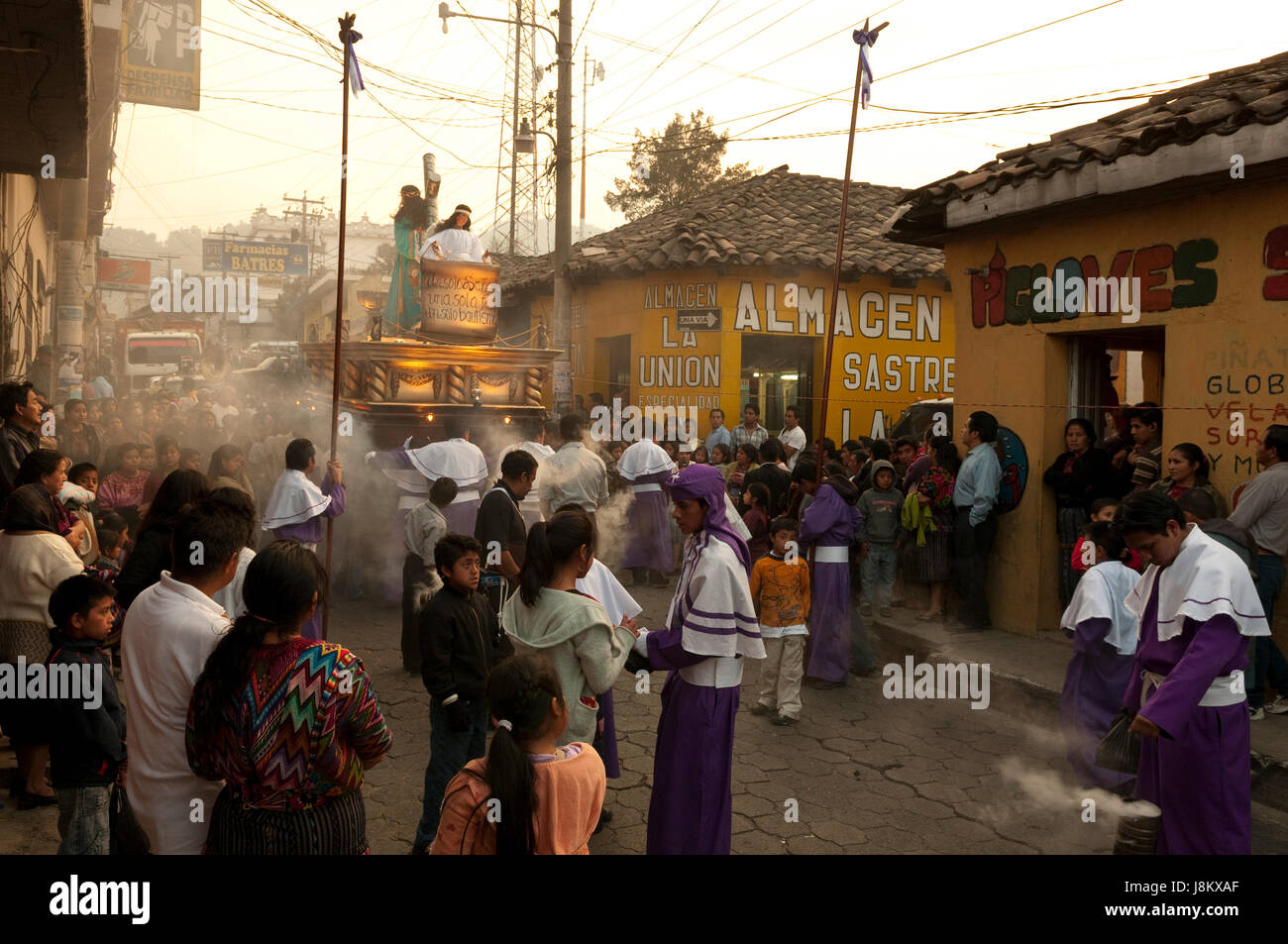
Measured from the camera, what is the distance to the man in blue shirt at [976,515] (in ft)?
29.7

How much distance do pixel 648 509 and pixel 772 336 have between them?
25.6 ft

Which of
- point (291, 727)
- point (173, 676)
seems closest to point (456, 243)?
point (173, 676)

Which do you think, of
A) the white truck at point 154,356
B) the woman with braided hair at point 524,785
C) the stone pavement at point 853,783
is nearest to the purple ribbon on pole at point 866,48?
the stone pavement at point 853,783

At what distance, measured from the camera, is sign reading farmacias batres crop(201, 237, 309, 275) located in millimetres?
49625

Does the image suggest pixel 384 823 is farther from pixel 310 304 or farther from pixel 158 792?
pixel 310 304

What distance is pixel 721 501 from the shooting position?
4.34m

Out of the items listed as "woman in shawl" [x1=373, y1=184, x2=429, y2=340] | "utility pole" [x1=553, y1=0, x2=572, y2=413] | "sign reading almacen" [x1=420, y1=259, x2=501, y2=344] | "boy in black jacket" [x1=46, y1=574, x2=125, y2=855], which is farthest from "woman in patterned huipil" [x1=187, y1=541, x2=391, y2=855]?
"utility pole" [x1=553, y1=0, x2=572, y2=413]

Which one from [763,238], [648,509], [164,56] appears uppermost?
[164,56]

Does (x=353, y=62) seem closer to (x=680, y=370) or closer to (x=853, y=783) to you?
(x=853, y=783)

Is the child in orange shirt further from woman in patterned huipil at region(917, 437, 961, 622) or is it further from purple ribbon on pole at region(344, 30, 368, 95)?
purple ribbon on pole at region(344, 30, 368, 95)

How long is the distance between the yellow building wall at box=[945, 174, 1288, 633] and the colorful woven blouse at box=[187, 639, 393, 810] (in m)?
6.65

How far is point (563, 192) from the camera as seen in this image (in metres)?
16.5

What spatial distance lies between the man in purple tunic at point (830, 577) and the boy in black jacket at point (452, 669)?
3696 millimetres
